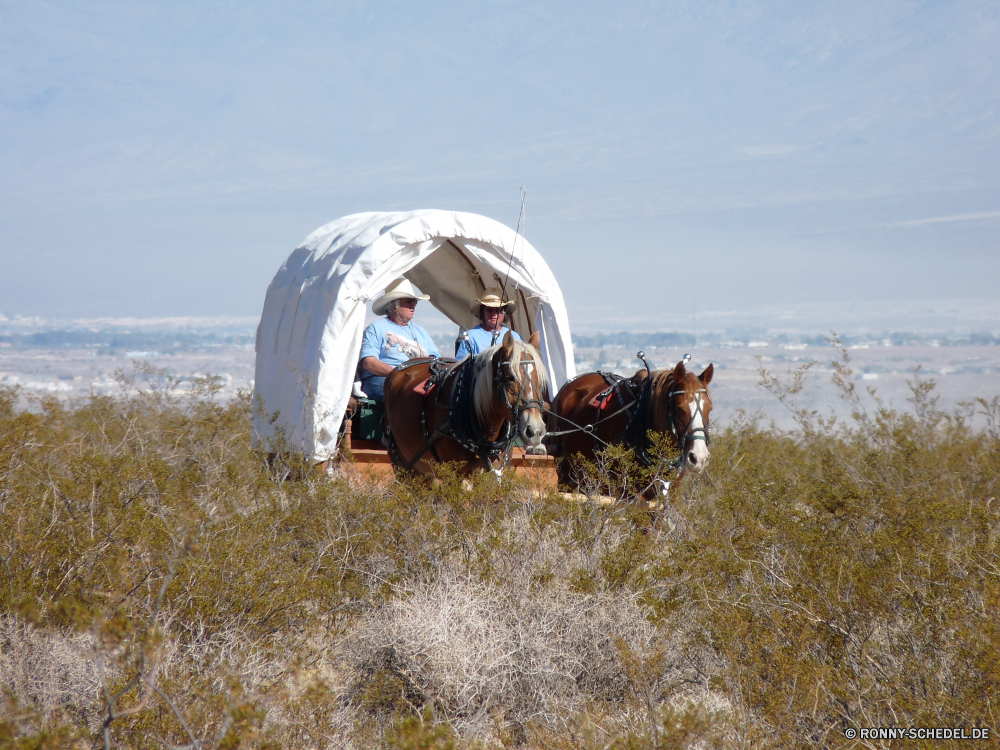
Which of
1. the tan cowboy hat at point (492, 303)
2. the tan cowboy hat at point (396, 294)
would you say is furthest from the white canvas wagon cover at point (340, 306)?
the tan cowboy hat at point (396, 294)

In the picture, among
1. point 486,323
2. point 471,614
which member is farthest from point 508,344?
point 486,323

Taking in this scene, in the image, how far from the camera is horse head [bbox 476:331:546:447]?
524 cm

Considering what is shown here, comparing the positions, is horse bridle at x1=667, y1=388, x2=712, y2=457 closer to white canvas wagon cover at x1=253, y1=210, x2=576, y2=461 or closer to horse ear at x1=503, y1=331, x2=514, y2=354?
horse ear at x1=503, y1=331, x2=514, y2=354

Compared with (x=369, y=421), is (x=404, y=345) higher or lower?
higher

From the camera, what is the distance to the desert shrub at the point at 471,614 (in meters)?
3.04

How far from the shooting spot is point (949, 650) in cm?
333

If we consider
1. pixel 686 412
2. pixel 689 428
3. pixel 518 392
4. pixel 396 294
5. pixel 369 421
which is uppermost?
pixel 396 294

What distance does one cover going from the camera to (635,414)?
19.4 ft

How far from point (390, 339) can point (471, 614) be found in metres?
4.31

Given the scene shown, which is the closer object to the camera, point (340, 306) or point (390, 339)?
point (340, 306)

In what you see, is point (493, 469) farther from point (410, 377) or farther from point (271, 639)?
point (271, 639)

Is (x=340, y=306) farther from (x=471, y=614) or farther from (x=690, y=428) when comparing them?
(x=471, y=614)

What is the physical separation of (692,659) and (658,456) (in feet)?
5.49

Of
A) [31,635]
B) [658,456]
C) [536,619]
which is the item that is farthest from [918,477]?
[31,635]
